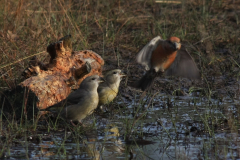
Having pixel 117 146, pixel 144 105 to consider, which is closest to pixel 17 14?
pixel 144 105

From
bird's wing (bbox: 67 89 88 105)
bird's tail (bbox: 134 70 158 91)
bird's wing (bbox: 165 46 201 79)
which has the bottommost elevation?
bird's tail (bbox: 134 70 158 91)

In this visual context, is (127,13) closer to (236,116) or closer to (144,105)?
(144,105)

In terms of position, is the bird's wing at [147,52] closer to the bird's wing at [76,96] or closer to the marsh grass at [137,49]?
the marsh grass at [137,49]

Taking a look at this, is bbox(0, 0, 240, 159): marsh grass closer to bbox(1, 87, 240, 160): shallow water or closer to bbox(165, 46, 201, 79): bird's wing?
bbox(1, 87, 240, 160): shallow water

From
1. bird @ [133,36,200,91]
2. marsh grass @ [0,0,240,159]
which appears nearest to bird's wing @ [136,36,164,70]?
bird @ [133,36,200,91]

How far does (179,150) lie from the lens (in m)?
5.00

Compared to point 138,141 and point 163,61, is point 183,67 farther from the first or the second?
point 138,141

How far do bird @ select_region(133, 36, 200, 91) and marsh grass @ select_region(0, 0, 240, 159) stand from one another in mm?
231

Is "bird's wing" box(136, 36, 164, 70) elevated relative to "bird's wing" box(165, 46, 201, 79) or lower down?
elevated

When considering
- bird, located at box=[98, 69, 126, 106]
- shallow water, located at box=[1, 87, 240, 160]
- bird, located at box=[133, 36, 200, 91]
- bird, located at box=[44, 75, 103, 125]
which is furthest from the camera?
bird, located at box=[133, 36, 200, 91]

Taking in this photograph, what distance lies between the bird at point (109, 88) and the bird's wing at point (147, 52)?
777mm

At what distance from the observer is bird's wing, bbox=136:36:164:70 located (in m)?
8.16

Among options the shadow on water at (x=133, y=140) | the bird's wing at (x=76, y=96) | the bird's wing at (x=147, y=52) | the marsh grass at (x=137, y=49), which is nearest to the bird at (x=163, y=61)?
the bird's wing at (x=147, y=52)

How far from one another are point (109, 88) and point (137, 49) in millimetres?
2756
